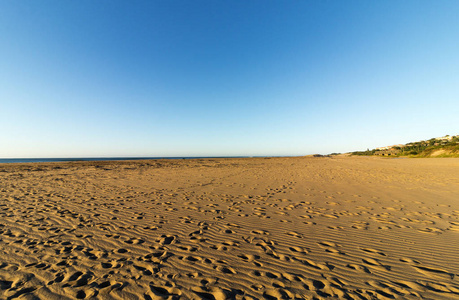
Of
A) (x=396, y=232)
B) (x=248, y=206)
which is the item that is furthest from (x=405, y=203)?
(x=248, y=206)

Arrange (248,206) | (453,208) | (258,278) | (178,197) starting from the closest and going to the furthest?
(258,278) → (453,208) → (248,206) → (178,197)

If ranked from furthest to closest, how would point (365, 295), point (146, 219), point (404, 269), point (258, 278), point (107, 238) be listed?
1. point (146, 219)
2. point (107, 238)
3. point (404, 269)
4. point (258, 278)
5. point (365, 295)

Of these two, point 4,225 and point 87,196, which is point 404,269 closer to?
point 4,225

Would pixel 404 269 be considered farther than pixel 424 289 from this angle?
Yes

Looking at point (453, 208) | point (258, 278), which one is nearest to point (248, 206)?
point (258, 278)

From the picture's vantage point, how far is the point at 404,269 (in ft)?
11.6

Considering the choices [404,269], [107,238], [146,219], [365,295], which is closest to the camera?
[365,295]

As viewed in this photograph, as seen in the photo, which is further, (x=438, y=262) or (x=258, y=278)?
(x=438, y=262)

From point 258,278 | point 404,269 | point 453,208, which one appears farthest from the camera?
point 453,208

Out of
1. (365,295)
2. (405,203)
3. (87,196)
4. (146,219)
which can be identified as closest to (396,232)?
(365,295)

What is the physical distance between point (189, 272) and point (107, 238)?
280cm

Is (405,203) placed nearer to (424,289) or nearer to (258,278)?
(424,289)

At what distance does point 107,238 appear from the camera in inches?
189

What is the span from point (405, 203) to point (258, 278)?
8155mm
